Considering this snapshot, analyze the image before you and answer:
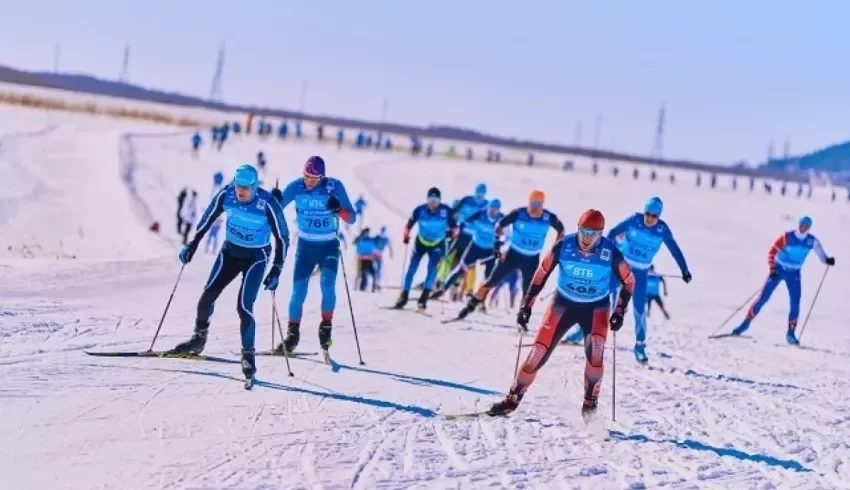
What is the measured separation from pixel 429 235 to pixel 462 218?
6.08 feet

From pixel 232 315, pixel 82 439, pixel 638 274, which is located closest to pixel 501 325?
pixel 638 274

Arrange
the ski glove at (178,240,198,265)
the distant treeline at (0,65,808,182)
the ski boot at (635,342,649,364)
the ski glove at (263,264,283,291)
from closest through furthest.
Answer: the ski glove at (263,264,283,291) → the ski glove at (178,240,198,265) → the ski boot at (635,342,649,364) → the distant treeline at (0,65,808,182)

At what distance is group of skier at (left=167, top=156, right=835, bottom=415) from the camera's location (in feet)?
28.2

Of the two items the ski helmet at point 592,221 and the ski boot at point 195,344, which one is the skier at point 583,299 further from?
the ski boot at point 195,344

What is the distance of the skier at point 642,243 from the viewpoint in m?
12.3

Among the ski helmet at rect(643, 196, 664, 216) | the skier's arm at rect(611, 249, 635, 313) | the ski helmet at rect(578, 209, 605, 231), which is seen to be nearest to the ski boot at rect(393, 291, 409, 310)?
the ski helmet at rect(643, 196, 664, 216)

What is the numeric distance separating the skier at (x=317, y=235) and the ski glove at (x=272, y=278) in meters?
1.35

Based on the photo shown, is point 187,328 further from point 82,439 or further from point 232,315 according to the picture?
point 82,439

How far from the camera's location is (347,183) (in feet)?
153

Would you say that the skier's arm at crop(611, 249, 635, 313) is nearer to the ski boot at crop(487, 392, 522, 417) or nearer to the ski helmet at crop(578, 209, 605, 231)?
the ski helmet at crop(578, 209, 605, 231)

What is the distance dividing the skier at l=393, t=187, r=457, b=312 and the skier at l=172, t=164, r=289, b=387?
6.11m

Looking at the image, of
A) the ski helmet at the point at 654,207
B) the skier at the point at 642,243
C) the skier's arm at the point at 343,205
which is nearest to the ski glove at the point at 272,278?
the skier's arm at the point at 343,205

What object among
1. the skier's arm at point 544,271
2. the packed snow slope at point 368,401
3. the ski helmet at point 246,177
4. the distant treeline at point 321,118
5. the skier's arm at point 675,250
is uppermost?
the distant treeline at point 321,118

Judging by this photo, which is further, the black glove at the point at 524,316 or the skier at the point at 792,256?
the skier at the point at 792,256
